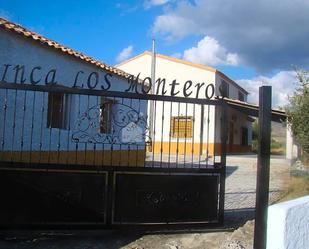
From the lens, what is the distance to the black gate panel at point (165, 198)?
23.1ft

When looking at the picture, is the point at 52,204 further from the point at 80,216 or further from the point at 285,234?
the point at 285,234

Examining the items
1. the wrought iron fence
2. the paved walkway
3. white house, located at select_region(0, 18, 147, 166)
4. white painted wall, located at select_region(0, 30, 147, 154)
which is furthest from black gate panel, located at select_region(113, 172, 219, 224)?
white painted wall, located at select_region(0, 30, 147, 154)

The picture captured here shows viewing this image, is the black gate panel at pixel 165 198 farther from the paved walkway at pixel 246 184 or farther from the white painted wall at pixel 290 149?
the white painted wall at pixel 290 149

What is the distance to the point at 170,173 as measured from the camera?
7172 mm

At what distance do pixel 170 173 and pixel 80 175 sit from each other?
4.70ft

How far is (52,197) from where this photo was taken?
22.5 feet

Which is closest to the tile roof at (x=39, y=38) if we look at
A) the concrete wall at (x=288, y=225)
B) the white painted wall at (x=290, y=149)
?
the white painted wall at (x=290, y=149)

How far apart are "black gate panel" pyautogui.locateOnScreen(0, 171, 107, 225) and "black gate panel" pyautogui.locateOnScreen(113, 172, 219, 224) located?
12.6 inches

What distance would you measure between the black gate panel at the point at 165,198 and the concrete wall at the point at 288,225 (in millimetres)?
2948

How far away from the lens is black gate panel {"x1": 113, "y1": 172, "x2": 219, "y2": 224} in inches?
277

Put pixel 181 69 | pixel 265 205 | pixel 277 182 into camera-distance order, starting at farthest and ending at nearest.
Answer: pixel 181 69 < pixel 277 182 < pixel 265 205

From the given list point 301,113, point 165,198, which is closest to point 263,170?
point 165,198

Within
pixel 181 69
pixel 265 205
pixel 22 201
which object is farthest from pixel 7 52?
pixel 181 69

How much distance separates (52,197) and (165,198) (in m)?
1.78
